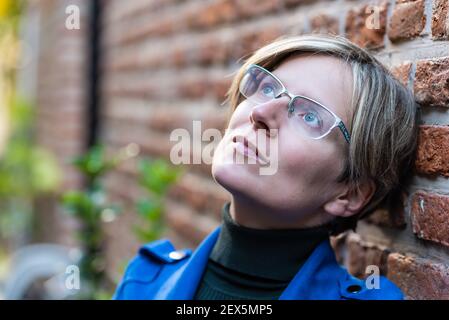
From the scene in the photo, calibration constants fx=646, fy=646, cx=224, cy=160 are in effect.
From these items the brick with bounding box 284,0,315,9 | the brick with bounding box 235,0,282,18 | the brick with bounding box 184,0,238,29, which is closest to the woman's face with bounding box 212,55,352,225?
the brick with bounding box 284,0,315,9

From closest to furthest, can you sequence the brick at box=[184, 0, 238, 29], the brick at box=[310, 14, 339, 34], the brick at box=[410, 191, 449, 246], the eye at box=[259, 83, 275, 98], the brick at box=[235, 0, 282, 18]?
the brick at box=[410, 191, 449, 246], the eye at box=[259, 83, 275, 98], the brick at box=[310, 14, 339, 34], the brick at box=[235, 0, 282, 18], the brick at box=[184, 0, 238, 29]

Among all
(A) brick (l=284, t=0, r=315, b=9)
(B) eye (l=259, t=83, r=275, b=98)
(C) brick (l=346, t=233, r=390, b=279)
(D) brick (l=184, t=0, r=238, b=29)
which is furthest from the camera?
(D) brick (l=184, t=0, r=238, b=29)

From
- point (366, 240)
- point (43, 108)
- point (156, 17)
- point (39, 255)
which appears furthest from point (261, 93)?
point (43, 108)

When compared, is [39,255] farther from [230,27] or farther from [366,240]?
[366,240]

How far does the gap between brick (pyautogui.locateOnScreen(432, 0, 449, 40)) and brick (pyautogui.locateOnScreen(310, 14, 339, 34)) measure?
0.48m

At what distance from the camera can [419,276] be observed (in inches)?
59.3

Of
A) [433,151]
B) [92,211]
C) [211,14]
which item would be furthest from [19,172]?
[433,151]

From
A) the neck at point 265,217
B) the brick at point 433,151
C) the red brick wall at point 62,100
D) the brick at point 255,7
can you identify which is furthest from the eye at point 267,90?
the red brick wall at point 62,100

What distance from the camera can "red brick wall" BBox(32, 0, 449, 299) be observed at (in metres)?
1.47

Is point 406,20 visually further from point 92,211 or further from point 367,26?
point 92,211

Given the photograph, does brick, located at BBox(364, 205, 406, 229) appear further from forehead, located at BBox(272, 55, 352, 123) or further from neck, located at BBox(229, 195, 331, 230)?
forehead, located at BBox(272, 55, 352, 123)

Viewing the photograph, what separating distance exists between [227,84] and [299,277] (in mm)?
1239

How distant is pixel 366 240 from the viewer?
5.87 feet
